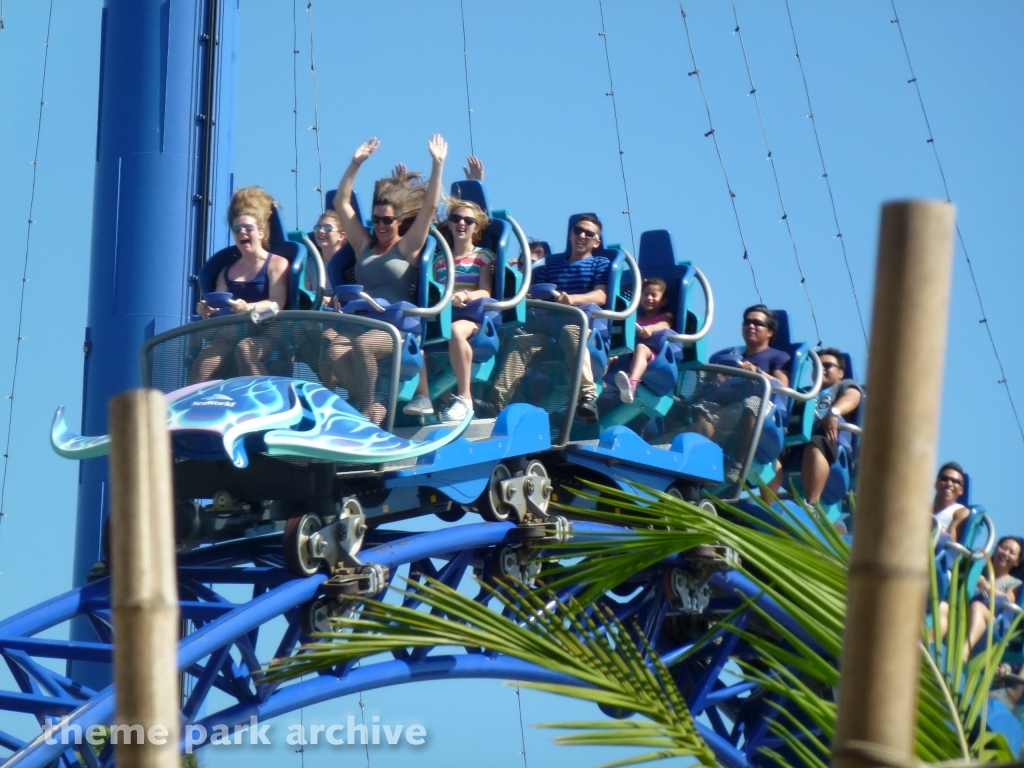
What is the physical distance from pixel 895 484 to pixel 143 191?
8940mm

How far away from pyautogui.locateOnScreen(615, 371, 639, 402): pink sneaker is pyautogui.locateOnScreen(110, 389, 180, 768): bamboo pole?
226 inches

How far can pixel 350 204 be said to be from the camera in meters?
6.30

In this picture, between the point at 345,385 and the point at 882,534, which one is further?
the point at 345,385

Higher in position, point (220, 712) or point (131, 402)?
point (220, 712)

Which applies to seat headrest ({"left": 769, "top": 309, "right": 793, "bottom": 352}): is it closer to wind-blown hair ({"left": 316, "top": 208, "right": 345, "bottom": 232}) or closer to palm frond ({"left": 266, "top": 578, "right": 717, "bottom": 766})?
wind-blown hair ({"left": 316, "top": 208, "right": 345, "bottom": 232})

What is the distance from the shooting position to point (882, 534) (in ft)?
4.06

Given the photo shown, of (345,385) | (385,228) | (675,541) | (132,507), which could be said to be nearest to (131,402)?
(132,507)

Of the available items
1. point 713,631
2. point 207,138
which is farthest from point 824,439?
point 713,631

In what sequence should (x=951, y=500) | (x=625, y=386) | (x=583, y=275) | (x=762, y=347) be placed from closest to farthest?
1. (x=625, y=386)
2. (x=583, y=275)
3. (x=762, y=347)
4. (x=951, y=500)

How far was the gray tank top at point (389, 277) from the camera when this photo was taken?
239 inches

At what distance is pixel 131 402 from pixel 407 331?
457cm

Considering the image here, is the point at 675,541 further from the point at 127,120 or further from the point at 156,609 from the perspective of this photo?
the point at 127,120

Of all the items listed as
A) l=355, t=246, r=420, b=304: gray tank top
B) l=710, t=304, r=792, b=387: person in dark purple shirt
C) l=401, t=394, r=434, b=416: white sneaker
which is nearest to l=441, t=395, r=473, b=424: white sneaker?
l=401, t=394, r=434, b=416: white sneaker

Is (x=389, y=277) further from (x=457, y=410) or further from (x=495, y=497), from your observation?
(x=495, y=497)
